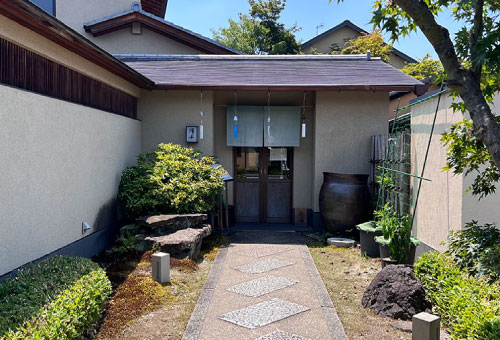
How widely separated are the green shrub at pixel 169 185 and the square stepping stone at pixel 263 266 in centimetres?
170

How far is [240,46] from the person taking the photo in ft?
95.1

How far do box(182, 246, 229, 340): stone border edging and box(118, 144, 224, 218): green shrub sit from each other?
4.51 ft

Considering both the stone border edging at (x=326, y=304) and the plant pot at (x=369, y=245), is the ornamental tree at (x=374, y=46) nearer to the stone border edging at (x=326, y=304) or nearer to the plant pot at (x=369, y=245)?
the plant pot at (x=369, y=245)

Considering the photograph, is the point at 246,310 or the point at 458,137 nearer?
the point at 458,137

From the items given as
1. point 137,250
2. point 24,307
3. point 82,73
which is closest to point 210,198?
point 137,250

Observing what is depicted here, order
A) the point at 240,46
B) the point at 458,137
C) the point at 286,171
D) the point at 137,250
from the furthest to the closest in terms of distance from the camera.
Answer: the point at 240,46, the point at 286,171, the point at 137,250, the point at 458,137

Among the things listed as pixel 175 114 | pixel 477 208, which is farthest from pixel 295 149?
pixel 477 208

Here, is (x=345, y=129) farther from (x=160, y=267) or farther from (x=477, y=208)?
A: (x=160, y=267)

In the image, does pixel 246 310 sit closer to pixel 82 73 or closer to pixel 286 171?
pixel 82 73

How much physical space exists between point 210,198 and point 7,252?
4.65 meters

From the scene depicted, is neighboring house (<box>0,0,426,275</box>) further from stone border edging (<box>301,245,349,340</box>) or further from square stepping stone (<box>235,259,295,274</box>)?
stone border edging (<box>301,245,349,340</box>)

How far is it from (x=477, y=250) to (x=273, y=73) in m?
6.89

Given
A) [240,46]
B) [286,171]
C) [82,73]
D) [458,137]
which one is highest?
[240,46]

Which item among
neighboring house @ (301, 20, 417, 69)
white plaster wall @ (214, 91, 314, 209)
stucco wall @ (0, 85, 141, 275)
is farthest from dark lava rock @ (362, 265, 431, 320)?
neighboring house @ (301, 20, 417, 69)
